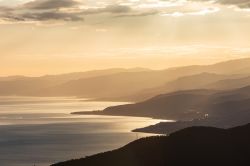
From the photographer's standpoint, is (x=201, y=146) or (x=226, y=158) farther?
(x=201, y=146)

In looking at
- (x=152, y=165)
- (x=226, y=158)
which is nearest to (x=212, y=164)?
(x=226, y=158)

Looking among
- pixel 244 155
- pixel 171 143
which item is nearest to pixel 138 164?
pixel 171 143

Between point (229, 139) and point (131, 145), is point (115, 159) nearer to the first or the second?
point (131, 145)

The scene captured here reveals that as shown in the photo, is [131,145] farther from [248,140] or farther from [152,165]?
[248,140]

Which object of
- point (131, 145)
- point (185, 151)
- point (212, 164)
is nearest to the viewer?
point (212, 164)

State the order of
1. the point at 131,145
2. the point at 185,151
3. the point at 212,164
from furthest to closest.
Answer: the point at 131,145
the point at 185,151
the point at 212,164

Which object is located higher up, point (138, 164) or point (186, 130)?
point (186, 130)
